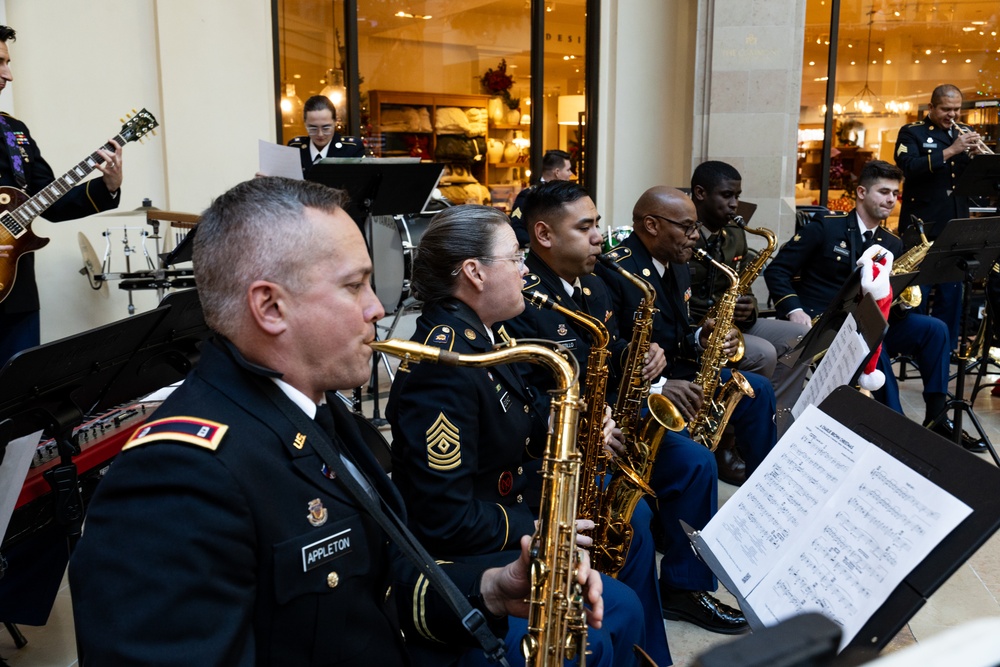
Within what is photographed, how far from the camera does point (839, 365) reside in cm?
243

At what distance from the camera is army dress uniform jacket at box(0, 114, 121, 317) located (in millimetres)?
3793

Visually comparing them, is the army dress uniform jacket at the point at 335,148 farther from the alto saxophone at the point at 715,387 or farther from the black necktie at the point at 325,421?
the black necktie at the point at 325,421

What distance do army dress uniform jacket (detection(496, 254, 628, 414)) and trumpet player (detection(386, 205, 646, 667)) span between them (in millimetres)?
248

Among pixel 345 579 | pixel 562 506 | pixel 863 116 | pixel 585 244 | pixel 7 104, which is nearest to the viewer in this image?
pixel 345 579

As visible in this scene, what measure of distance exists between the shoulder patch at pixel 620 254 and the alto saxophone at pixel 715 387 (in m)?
0.54

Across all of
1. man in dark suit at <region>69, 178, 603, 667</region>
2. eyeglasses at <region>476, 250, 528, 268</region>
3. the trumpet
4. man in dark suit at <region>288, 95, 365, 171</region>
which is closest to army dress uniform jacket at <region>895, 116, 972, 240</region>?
the trumpet

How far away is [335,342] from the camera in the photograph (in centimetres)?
Answer: 157

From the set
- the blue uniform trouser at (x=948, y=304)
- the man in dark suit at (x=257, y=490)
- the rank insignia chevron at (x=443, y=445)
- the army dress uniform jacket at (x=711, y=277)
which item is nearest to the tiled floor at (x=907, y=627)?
the rank insignia chevron at (x=443, y=445)

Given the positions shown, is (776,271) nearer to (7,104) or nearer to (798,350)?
(798,350)

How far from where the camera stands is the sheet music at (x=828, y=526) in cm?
146

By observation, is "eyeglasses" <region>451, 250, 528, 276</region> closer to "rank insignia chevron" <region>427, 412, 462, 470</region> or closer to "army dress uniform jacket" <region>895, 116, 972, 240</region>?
"rank insignia chevron" <region>427, 412, 462, 470</region>

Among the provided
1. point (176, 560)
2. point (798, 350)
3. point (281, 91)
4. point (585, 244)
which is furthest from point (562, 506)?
point (281, 91)

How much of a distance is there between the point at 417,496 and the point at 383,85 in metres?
6.31

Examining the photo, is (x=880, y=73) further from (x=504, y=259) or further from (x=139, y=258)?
(x=504, y=259)
